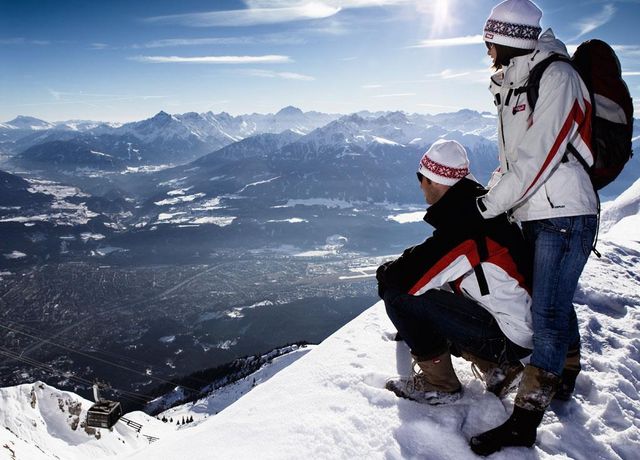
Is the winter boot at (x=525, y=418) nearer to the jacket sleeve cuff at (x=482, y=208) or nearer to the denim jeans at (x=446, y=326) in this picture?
the denim jeans at (x=446, y=326)

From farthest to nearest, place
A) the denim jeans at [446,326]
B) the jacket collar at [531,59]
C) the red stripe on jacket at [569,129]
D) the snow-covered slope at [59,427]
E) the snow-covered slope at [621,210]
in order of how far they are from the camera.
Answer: the snow-covered slope at [59,427] → the snow-covered slope at [621,210] → the denim jeans at [446,326] → the jacket collar at [531,59] → the red stripe on jacket at [569,129]

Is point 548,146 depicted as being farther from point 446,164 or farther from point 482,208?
point 446,164

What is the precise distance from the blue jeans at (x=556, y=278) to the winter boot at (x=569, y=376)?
87 cm

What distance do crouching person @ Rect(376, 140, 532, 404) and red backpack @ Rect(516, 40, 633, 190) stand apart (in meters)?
0.82

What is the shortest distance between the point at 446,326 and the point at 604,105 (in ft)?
7.84

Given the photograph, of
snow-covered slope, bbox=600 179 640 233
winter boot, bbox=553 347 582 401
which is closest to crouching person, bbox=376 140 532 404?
winter boot, bbox=553 347 582 401

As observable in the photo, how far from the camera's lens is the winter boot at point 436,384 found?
3.80 m

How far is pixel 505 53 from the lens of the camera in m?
3.52

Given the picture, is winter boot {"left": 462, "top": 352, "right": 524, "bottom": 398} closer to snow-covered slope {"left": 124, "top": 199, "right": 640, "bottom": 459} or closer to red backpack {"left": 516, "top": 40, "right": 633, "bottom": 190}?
snow-covered slope {"left": 124, "top": 199, "right": 640, "bottom": 459}

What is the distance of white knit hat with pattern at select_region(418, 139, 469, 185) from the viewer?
3.66 m

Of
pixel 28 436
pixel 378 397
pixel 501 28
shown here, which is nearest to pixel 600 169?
pixel 501 28

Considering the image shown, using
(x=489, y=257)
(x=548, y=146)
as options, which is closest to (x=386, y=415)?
(x=489, y=257)

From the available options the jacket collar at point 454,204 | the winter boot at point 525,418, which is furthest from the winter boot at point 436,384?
the jacket collar at point 454,204

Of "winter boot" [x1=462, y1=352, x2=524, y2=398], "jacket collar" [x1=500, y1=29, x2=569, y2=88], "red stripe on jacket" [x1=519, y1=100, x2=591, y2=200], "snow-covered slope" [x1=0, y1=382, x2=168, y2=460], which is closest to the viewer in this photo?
"red stripe on jacket" [x1=519, y1=100, x2=591, y2=200]
